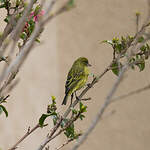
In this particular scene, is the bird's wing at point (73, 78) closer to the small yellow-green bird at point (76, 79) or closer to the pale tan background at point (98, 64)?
the small yellow-green bird at point (76, 79)

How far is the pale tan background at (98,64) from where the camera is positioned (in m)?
6.14

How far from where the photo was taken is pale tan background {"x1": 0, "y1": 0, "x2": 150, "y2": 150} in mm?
6141

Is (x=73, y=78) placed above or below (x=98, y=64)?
below

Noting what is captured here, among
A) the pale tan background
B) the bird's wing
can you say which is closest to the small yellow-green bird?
the bird's wing

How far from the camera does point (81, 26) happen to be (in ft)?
21.0

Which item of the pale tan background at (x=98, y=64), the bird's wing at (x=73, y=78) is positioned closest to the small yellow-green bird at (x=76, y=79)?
the bird's wing at (x=73, y=78)

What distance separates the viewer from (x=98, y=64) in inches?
249

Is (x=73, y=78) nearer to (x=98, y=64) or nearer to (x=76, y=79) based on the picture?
(x=76, y=79)

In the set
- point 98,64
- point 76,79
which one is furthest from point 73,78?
point 98,64

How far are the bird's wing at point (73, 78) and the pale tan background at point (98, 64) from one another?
9.62 ft

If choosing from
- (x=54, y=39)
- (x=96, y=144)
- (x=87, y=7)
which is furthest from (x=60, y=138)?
(x=87, y=7)

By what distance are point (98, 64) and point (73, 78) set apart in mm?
3400

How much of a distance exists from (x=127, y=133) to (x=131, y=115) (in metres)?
0.26

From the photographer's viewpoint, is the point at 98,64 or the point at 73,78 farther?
the point at 98,64
